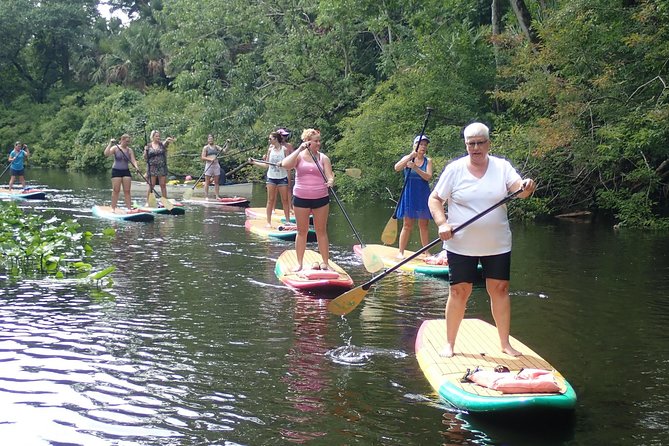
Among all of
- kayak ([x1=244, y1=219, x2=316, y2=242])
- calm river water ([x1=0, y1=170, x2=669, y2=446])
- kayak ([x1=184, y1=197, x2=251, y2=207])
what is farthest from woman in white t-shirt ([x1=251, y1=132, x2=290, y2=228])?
kayak ([x1=184, y1=197, x2=251, y2=207])

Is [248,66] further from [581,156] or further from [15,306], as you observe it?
[15,306]

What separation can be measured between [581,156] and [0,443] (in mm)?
12892

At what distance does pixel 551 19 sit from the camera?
51.4ft

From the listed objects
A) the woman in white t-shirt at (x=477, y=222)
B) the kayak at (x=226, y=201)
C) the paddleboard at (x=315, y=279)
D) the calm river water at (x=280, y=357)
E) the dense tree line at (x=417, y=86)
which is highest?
the dense tree line at (x=417, y=86)

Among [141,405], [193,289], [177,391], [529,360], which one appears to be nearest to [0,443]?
[141,405]

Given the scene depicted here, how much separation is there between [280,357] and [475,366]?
4.94 feet

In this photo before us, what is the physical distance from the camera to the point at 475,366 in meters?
5.34

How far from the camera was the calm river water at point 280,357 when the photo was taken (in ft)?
15.3

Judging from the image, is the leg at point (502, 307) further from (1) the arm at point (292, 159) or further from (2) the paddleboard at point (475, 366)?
(1) the arm at point (292, 159)

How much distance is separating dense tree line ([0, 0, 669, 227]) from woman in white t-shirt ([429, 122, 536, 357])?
9.31 meters

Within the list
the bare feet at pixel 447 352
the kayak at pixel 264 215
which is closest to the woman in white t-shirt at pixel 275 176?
the kayak at pixel 264 215

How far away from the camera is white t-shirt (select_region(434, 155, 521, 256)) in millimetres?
5418

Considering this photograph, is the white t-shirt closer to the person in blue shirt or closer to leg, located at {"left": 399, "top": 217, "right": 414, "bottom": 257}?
leg, located at {"left": 399, "top": 217, "right": 414, "bottom": 257}

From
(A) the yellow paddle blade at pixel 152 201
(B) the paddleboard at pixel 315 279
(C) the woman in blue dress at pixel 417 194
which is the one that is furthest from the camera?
(A) the yellow paddle blade at pixel 152 201
